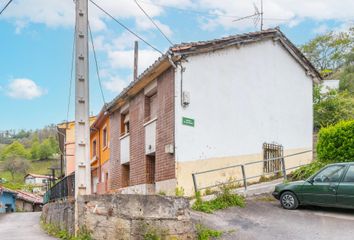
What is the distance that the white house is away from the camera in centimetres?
1427

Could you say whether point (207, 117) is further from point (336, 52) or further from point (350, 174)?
point (336, 52)

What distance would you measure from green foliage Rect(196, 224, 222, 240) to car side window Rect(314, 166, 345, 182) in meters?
3.70

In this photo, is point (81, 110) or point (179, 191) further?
point (179, 191)

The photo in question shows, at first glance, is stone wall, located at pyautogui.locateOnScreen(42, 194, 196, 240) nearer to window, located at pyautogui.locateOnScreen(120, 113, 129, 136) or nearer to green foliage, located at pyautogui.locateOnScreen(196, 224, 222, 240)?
green foliage, located at pyautogui.locateOnScreen(196, 224, 222, 240)

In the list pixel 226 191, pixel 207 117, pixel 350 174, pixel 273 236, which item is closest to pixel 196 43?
pixel 207 117

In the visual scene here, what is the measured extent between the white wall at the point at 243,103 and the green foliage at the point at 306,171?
159 cm

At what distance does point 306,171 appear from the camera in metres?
15.4

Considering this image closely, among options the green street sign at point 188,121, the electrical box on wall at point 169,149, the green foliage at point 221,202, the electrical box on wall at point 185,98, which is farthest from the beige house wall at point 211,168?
the electrical box on wall at point 185,98

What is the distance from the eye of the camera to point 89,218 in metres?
9.25

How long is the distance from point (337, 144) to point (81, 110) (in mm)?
9108

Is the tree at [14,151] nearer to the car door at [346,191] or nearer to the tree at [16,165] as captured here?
the tree at [16,165]

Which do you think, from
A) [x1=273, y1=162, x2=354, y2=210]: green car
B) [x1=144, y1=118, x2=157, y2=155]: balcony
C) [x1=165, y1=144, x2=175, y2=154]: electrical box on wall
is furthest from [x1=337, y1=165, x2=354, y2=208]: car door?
[x1=144, y1=118, x2=157, y2=155]: balcony

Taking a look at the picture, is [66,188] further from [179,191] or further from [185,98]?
[185,98]

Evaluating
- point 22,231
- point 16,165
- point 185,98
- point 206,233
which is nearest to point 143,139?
point 185,98
